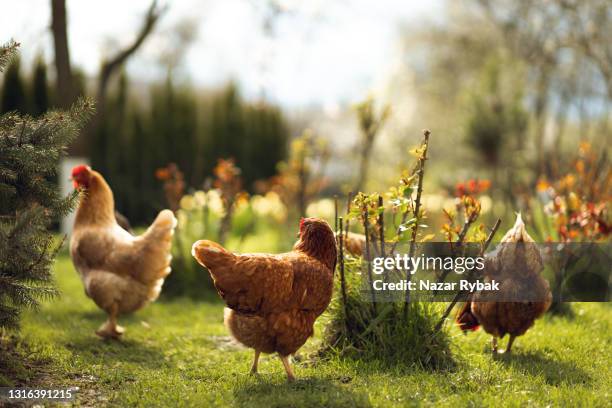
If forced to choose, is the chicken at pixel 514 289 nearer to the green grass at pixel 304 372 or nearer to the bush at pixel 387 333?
the green grass at pixel 304 372

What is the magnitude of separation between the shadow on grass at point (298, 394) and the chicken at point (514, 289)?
52.3 inches

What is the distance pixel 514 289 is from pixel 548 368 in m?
0.57

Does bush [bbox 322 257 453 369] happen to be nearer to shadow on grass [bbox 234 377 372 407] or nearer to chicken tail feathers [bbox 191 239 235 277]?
shadow on grass [bbox 234 377 372 407]

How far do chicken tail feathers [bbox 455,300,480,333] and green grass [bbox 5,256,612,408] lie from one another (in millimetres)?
173

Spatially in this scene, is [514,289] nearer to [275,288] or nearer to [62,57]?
[275,288]

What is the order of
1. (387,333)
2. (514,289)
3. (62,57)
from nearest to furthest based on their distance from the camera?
1. (387,333)
2. (514,289)
3. (62,57)

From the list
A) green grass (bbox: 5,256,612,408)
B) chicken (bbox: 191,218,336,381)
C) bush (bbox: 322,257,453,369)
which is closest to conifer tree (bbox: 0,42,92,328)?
green grass (bbox: 5,256,612,408)

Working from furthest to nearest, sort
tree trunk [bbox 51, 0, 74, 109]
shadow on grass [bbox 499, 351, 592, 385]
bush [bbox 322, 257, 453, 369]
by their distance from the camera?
1. tree trunk [bbox 51, 0, 74, 109]
2. bush [bbox 322, 257, 453, 369]
3. shadow on grass [bbox 499, 351, 592, 385]

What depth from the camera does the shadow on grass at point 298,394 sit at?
3643 millimetres

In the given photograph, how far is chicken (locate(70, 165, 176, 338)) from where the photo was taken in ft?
17.1

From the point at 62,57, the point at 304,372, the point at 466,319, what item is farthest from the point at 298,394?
the point at 62,57

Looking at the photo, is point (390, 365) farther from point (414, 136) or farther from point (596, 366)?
point (414, 136)

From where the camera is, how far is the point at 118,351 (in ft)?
16.7

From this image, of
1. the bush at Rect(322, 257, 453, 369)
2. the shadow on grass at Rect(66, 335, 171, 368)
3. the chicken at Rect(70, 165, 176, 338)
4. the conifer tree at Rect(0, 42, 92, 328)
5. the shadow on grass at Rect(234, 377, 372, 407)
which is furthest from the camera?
the chicken at Rect(70, 165, 176, 338)
